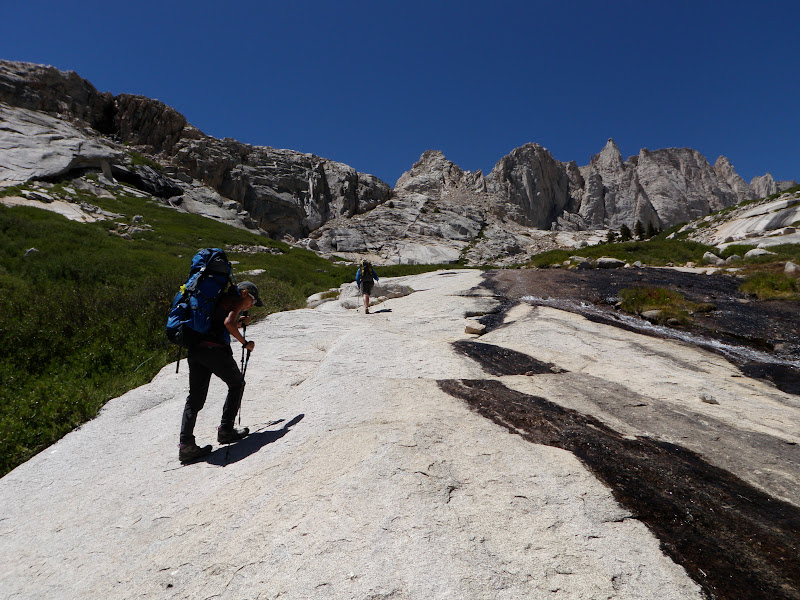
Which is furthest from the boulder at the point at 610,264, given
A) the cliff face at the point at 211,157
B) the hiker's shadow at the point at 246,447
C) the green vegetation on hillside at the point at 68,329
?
the cliff face at the point at 211,157

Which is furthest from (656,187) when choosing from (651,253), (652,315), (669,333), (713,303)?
(669,333)

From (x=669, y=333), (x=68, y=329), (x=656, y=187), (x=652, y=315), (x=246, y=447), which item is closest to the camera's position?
(x=246, y=447)

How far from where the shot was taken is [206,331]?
5.60m

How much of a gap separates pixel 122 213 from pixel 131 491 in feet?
178

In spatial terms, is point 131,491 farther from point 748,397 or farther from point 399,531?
point 748,397

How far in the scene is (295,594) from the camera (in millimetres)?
2648

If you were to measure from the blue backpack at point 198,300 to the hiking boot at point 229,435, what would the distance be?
1.37 m

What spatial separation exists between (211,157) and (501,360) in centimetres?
10126

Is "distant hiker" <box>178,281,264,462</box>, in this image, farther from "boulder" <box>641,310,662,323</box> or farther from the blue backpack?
"boulder" <box>641,310,662,323</box>

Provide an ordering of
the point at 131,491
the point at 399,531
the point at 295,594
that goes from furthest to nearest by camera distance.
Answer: the point at 131,491, the point at 399,531, the point at 295,594

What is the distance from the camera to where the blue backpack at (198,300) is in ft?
18.4

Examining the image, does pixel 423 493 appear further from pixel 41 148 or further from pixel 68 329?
pixel 41 148

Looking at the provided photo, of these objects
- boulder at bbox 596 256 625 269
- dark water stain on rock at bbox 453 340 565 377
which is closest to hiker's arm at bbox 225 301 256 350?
dark water stain on rock at bbox 453 340 565 377

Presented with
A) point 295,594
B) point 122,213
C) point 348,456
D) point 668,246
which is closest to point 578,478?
point 348,456
